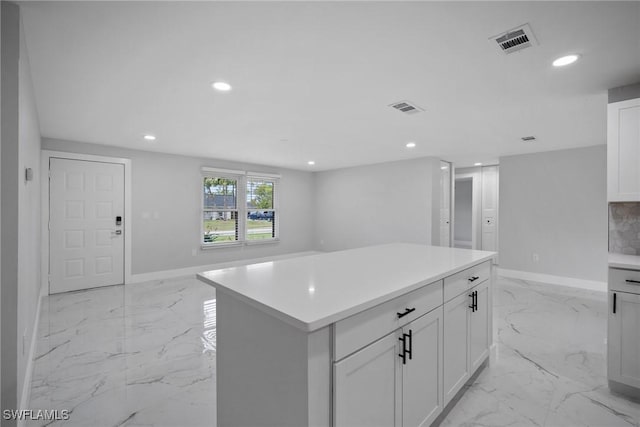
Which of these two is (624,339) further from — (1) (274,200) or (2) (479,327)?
(1) (274,200)

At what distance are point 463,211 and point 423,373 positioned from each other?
9.76 m

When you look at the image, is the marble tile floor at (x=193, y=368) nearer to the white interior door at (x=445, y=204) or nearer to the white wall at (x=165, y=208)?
the white wall at (x=165, y=208)

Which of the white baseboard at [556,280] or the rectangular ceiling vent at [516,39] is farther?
the white baseboard at [556,280]

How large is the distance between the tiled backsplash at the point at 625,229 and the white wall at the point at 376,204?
10.4ft

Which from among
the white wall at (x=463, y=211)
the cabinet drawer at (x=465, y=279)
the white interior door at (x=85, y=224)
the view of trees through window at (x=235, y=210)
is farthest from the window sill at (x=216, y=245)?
the white wall at (x=463, y=211)

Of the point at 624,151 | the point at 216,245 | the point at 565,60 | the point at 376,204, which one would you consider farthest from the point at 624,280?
the point at 216,245

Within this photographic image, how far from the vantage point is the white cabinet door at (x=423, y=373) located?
1.36m

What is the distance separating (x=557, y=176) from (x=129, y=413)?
6383 mm

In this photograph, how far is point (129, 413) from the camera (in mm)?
1772

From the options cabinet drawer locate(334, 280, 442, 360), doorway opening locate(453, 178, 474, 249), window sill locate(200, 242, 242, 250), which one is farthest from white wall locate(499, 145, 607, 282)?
window sill locate(200, 242, 242, 250)

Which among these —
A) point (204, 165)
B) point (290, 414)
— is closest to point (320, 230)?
point (204, 165)

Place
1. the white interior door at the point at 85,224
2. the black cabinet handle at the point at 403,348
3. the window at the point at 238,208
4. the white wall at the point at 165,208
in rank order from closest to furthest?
the black cabinet handle at the point at 403,348, the white interior door at the point at 85,224, the white wall at the point at 165,208, the window at the point at 238,208

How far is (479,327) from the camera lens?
2074 millimetres

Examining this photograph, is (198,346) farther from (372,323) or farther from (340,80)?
(340,80)
